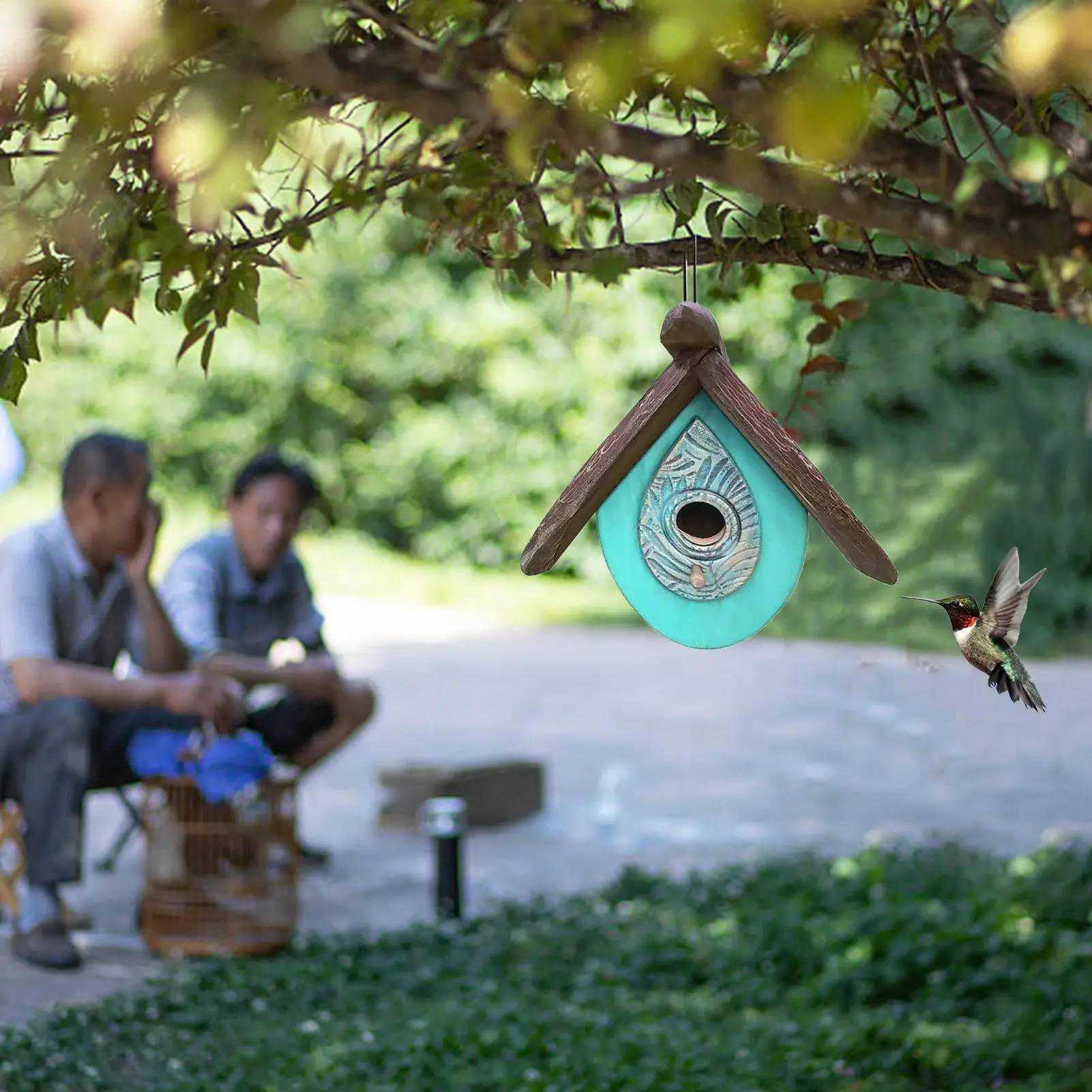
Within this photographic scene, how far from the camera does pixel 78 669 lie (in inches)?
195

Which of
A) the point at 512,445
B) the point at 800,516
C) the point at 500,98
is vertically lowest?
the point at 800,516

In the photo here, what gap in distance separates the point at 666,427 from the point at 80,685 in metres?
2.82

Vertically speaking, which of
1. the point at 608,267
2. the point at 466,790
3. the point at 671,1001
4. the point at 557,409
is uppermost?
the point at 557,409

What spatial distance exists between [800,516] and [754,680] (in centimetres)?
851

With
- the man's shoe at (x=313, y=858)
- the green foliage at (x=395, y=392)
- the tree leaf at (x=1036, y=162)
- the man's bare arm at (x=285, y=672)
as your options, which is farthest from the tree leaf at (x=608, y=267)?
the green foliage at (x=395, y=392)

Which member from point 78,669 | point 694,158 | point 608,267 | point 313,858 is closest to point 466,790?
point 313,858

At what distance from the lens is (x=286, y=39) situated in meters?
1.58

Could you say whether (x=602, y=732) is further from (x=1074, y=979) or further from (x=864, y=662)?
(x=864, y=662)

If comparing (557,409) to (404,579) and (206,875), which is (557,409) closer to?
(404,579)

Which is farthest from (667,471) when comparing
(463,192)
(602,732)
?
(602,732)

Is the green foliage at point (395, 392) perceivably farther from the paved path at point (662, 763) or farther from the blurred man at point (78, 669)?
the blurred man at point (78, 669)

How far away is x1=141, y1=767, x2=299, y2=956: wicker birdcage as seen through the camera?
5.01m

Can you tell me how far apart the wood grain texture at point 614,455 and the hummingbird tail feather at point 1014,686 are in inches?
24.9

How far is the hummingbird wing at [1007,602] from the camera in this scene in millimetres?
2416
